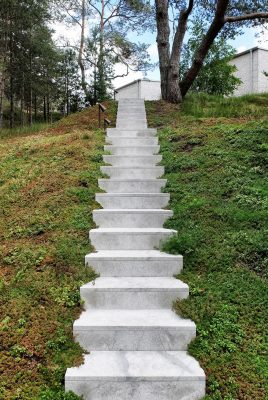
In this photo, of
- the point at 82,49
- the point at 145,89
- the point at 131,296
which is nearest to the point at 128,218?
the point at 131,296

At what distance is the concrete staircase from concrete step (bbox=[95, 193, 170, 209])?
0.5 inches

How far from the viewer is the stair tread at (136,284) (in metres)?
2.98

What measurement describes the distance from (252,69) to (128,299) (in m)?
14.3

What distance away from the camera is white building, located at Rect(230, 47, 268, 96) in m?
14.7

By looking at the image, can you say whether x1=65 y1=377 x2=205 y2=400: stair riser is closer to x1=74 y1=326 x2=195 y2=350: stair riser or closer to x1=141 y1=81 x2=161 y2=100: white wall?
x1=74 y1=326 x2=195 y2=350: stair riser

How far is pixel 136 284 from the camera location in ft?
10.1

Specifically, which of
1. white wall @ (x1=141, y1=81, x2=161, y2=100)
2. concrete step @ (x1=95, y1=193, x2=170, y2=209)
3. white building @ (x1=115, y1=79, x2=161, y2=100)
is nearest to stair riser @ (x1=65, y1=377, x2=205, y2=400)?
concrete step @ (x1=95, y1=193, x2=170, y2=209)

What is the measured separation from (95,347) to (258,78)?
14393 mm

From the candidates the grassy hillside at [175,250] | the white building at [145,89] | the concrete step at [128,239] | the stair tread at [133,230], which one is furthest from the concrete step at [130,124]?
the white building at [145,89]

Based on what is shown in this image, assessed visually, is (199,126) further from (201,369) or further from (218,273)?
(201,369)

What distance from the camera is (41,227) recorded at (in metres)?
3.89

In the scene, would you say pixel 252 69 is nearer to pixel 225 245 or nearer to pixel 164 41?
pixel 164 41

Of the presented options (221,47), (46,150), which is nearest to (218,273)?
(46,150)

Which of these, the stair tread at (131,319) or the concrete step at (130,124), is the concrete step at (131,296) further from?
the concrete step at (130,124)
